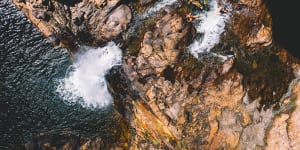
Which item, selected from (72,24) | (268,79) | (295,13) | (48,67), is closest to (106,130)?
(48,67)

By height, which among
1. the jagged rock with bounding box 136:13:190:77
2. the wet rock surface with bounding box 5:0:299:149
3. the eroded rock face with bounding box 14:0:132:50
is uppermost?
the eroded rock face with bounding box 14:0:132:50

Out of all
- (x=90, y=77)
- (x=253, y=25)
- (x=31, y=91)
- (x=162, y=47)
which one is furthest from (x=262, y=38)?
→ (x=31, y=91)

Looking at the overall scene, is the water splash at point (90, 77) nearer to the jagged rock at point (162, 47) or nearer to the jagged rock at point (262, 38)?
the jagged rock at point (162, 47)

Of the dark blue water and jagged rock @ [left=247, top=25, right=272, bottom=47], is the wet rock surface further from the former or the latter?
the dark blue water

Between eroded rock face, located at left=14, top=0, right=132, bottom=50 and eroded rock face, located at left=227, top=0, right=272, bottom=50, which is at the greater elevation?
eroded rock face, located at left=14, top=0, right=132, bottom=50

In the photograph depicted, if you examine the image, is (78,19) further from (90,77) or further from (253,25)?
(253,25)

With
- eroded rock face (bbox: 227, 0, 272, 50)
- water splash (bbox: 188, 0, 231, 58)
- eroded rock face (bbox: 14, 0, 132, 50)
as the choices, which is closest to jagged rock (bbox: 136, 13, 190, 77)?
water splash (bbox: 188, 0, 231, 58)

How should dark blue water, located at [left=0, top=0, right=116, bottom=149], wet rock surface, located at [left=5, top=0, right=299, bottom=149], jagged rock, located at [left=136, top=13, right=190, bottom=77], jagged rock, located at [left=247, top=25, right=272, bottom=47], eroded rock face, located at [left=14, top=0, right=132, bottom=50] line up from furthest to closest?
eroded rock face, located at [left=14, top=0, right=132, bottom=50] < dark blue water, located at [left=0, top=0, right=116, bottom=149] < jagged rock, located at [left=247, top=25, right=272, bottom=47] < jagged rock, located at [left=136, top=13, right=190, bottom=77] < wet rock surface, located at [left=5, top=0, right=299, bottom=149]
